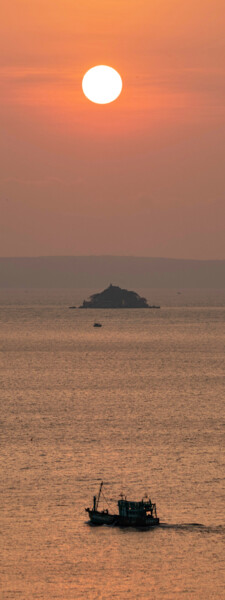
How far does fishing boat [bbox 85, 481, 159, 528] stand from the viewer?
214 ft

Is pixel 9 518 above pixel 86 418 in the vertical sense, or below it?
below

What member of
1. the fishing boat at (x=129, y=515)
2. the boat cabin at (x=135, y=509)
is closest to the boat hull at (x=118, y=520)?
the fishing boat at (x=129, y=515)

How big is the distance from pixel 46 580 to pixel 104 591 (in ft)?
12.5

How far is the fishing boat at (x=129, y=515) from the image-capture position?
6512cm

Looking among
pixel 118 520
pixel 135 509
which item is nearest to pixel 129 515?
pixel 135 509

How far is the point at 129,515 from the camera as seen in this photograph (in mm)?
65812

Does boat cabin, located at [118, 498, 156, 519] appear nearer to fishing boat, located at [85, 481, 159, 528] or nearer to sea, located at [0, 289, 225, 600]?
fishing boat, located at [85, 481, 159, 528]

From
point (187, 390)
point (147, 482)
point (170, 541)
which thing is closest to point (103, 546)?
point (170, 541)

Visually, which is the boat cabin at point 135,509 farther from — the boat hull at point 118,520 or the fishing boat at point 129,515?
the boat hull at point 118,520

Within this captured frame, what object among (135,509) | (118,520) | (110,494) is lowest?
(118,520)

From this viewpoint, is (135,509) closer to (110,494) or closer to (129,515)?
(129,515)

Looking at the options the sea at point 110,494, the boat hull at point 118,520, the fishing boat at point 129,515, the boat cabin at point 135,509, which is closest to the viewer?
the sea at point 110,494

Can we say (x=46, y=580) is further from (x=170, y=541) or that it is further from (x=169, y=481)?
(x=169, y=481)

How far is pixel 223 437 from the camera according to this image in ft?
329
